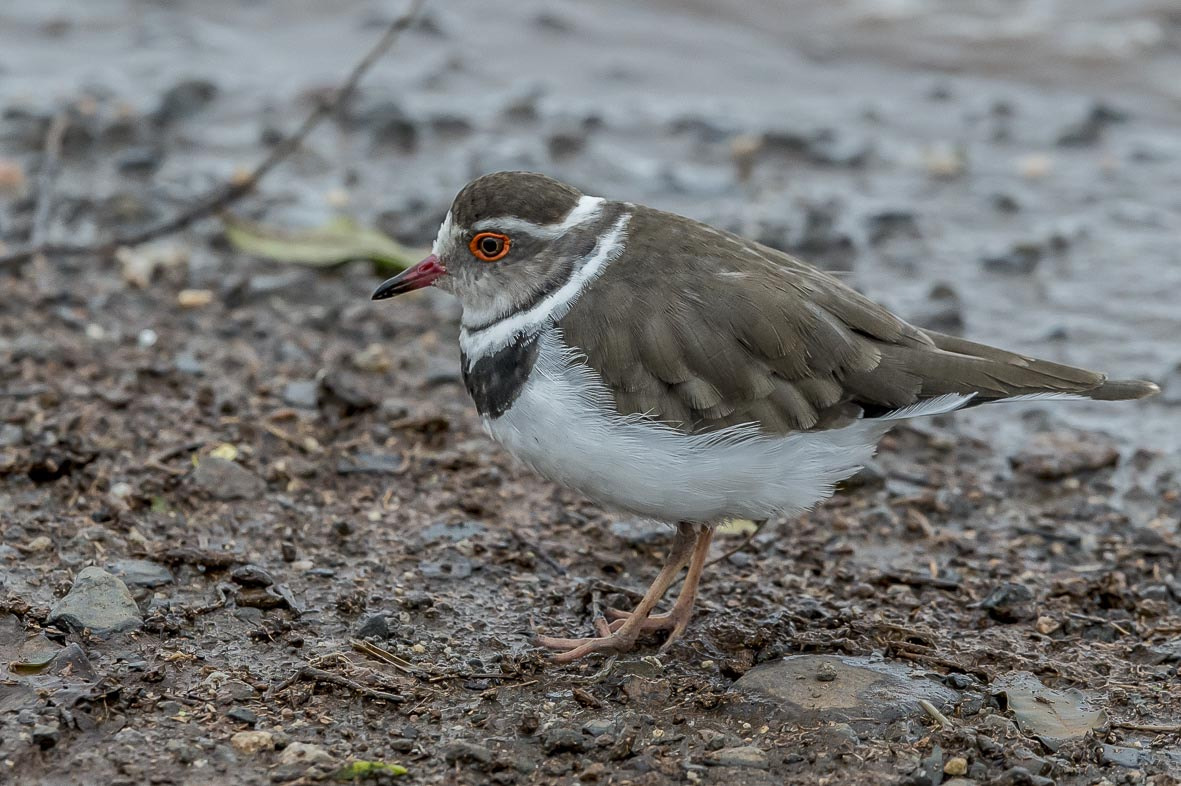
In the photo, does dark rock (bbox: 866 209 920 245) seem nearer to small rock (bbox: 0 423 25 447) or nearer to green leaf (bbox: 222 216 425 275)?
green leaf (bbox: 222 216 425 275)

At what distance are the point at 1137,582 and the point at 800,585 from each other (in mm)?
1437

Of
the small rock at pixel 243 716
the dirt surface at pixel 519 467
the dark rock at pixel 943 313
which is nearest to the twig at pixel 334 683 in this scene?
the dirt surface at pixel 519 467

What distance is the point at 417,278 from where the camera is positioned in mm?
5742

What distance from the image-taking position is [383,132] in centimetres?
1082

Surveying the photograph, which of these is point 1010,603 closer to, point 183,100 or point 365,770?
point 365,770

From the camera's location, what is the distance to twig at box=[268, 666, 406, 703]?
15.3 ft

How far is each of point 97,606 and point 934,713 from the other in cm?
292

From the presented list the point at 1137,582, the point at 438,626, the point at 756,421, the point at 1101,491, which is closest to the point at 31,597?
the point at 438,626

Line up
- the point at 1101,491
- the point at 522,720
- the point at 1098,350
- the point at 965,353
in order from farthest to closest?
1. the point at 1098,350
2. the point at 1101,491
3. the point at 965,353
4. the point at 522,720

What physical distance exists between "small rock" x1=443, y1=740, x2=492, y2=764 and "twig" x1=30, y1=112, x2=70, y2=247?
518cm

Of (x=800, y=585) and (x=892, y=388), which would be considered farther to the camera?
(x=800, y=585)

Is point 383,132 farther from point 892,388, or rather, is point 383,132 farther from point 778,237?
point 892,388

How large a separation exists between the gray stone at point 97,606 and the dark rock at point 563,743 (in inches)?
61.0

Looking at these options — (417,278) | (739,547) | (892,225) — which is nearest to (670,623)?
(739,547)
